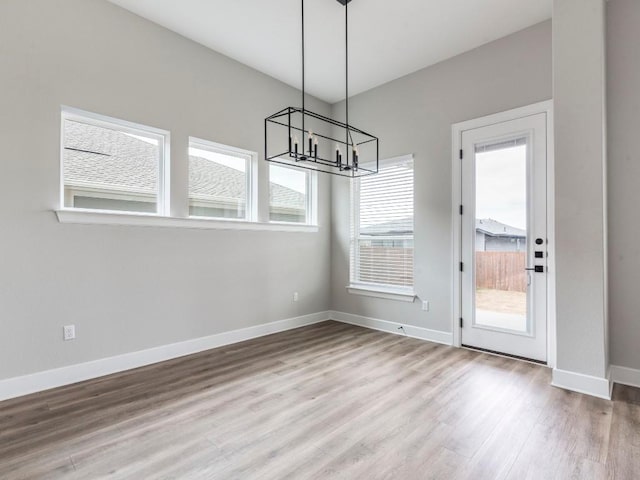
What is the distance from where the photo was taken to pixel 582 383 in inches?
106

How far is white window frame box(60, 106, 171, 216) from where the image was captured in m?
2.91

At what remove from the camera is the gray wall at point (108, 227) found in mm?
2637

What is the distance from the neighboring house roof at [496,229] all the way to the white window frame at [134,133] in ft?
10.9

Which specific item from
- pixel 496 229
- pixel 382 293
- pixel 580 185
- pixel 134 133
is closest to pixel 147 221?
pixel 134 133

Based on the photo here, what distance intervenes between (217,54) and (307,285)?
311 centimetres

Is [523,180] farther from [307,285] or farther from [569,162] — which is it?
[307,285]

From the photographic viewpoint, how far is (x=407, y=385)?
2846 millimetres

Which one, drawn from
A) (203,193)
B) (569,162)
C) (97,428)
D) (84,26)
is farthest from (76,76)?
(569,162)

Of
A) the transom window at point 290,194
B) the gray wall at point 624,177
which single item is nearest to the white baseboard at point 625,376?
the gray wall at point 624,177

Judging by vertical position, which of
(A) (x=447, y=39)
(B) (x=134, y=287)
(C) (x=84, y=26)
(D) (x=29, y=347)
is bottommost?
(D) (x=29, y=347)

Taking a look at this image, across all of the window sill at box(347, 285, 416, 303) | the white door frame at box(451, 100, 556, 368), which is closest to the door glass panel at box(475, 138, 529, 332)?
A: the white door frame at box(451, 100, 556, 368)

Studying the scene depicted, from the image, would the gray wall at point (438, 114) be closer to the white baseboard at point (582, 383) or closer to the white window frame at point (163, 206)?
the white baseboard at point (582, 383)

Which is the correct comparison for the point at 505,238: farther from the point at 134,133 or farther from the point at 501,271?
the point at 134,133

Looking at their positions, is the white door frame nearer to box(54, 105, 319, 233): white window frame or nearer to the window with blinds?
the window with blinds
